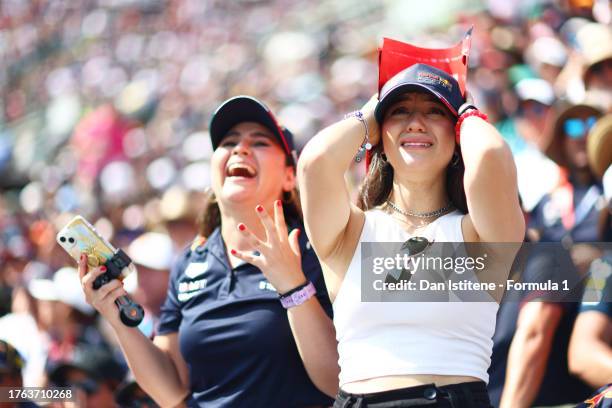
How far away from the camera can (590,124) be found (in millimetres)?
5020

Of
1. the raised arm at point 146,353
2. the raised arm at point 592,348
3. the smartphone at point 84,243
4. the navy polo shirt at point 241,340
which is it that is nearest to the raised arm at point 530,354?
the raised arm at point 592,348

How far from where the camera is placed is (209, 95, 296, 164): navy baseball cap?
12.8ft

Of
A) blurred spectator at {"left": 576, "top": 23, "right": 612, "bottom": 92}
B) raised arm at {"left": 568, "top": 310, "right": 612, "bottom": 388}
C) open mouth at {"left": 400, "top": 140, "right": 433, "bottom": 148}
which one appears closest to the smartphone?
open mouth at {"left": 400, "top": 140, "right": 433, "bottom": 148}

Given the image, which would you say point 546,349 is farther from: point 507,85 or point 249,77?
point 249,77

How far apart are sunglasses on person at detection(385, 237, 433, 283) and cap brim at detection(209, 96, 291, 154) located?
104cm

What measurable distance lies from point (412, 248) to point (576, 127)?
2343 millimetres

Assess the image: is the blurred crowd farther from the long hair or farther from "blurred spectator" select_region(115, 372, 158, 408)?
the long hair

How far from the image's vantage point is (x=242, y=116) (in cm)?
394

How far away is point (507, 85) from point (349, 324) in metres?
4.45

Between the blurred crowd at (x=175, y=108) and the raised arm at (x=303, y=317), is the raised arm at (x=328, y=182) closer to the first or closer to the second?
the raised arm at (x=303, y=317)

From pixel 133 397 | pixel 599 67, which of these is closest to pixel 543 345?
pixel 133 397

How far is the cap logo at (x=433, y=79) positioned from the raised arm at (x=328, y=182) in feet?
0.78

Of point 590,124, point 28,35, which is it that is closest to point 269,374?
point 590,124

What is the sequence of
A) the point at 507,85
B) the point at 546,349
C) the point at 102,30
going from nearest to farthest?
the point at 546,349
the point at 507,85
the point at 102,30
